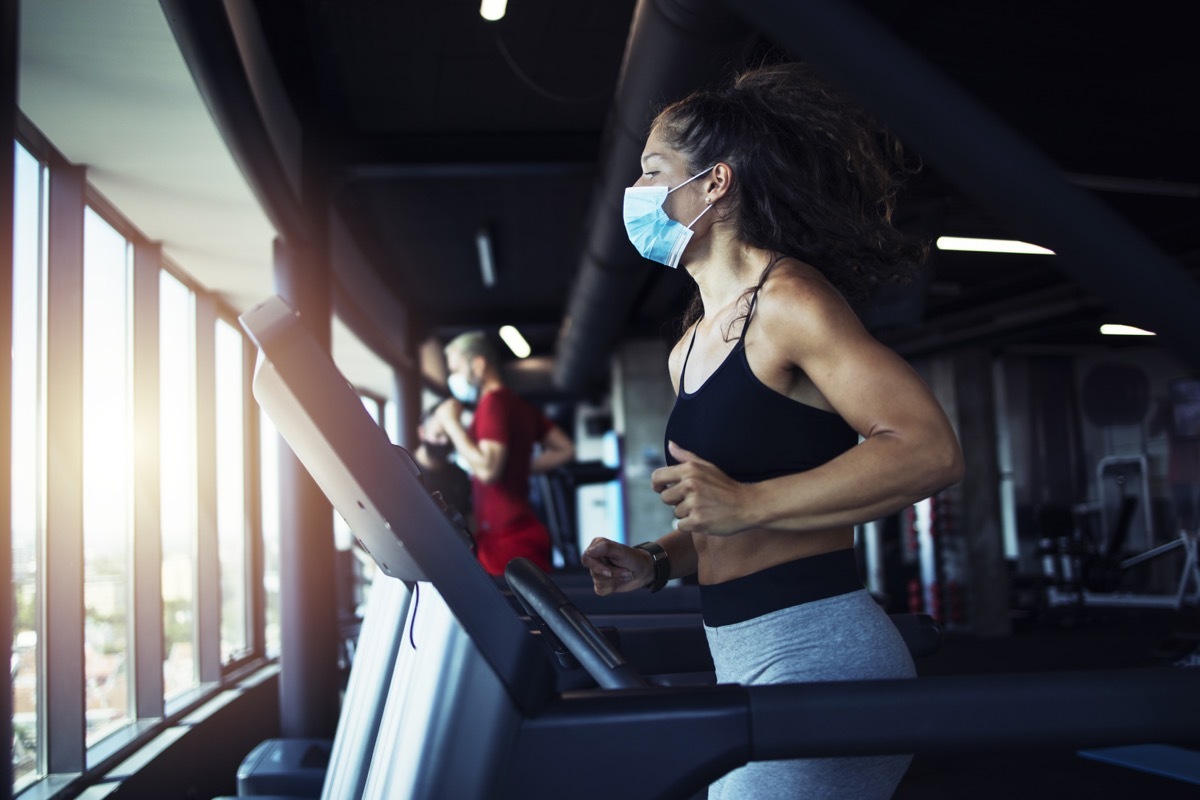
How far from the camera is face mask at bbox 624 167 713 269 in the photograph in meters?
1.24

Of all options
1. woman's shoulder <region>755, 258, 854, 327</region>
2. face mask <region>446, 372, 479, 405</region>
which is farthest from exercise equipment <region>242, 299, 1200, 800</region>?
face mask <region>446, 372, 479, 405</region>

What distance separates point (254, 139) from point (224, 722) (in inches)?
94.9

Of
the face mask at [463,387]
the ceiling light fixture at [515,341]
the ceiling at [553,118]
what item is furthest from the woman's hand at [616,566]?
the ceiling light fixture at [515,341]

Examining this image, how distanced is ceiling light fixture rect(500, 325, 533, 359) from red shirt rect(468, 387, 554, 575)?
24.6 feet

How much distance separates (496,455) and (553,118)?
7.41 feet

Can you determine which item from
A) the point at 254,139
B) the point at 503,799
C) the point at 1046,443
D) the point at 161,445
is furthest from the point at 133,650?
the point at 1046,443

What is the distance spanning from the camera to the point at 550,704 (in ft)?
2.88

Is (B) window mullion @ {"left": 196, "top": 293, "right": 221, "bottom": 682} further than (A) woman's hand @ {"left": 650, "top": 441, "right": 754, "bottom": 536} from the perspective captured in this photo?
Yes

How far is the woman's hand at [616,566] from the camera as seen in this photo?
1246 mm

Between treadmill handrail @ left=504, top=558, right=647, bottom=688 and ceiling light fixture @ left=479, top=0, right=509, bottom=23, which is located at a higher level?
ceiling light fixture @ left=479, top=0, right=509, bottom=23

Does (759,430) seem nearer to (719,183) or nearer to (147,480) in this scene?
(719,183)

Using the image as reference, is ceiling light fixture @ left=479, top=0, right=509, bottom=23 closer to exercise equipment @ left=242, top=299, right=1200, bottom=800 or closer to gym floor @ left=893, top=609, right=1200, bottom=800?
gym floor @ left=893, top=609, right=1200, bottom=800

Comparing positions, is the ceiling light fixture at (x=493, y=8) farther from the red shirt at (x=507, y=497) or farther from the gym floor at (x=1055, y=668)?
the gym floor at (x=1055, y=668)

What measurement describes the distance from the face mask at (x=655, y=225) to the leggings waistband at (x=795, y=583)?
1.37 feet
